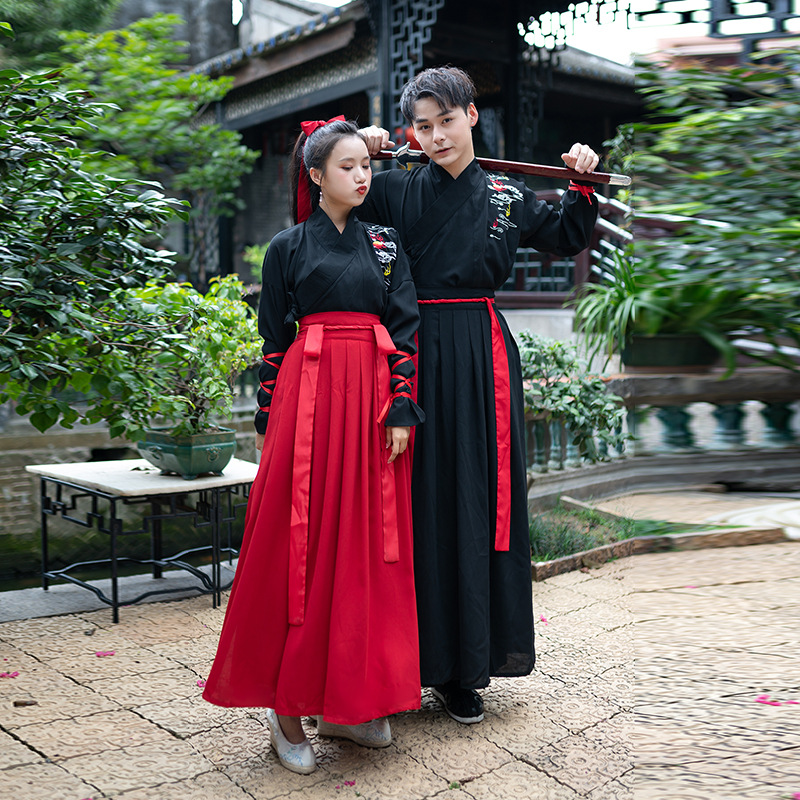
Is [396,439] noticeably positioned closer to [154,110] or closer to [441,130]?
[441,130]

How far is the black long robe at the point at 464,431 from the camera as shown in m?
2.41

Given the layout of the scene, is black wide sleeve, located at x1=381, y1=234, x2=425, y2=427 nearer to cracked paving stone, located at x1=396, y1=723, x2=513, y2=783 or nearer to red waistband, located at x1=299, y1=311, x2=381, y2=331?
red waistband, located at x1=299, y1=311, x2=381, y2=331

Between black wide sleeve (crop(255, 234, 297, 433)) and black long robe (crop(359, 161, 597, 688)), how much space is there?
0.40m

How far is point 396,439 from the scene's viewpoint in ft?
7.39

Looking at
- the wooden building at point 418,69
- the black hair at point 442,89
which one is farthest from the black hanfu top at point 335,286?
the wooden building at point 418,69

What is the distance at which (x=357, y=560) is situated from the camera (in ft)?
7.16

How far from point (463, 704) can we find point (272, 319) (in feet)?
4.09

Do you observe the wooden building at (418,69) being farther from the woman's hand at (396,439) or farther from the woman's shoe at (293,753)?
the woman's shoe at (293,753)

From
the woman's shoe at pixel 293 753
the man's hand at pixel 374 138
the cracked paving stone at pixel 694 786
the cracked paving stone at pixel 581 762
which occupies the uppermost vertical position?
the man's hand at pixel 374 138

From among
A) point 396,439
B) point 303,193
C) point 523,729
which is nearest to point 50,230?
point 303,193

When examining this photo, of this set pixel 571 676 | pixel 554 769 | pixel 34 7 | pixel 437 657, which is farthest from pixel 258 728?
pixel 34 7

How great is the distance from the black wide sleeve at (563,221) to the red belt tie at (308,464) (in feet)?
1.97

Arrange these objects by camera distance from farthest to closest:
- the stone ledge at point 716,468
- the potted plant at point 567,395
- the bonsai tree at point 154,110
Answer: the bonsai tree at point 154,110 → the potted plant at point 567,395 → the stone ledge at point 716,468

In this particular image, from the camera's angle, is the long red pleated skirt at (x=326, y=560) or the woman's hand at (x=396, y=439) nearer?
the long red pleated skirt at (x=326, y=560)
